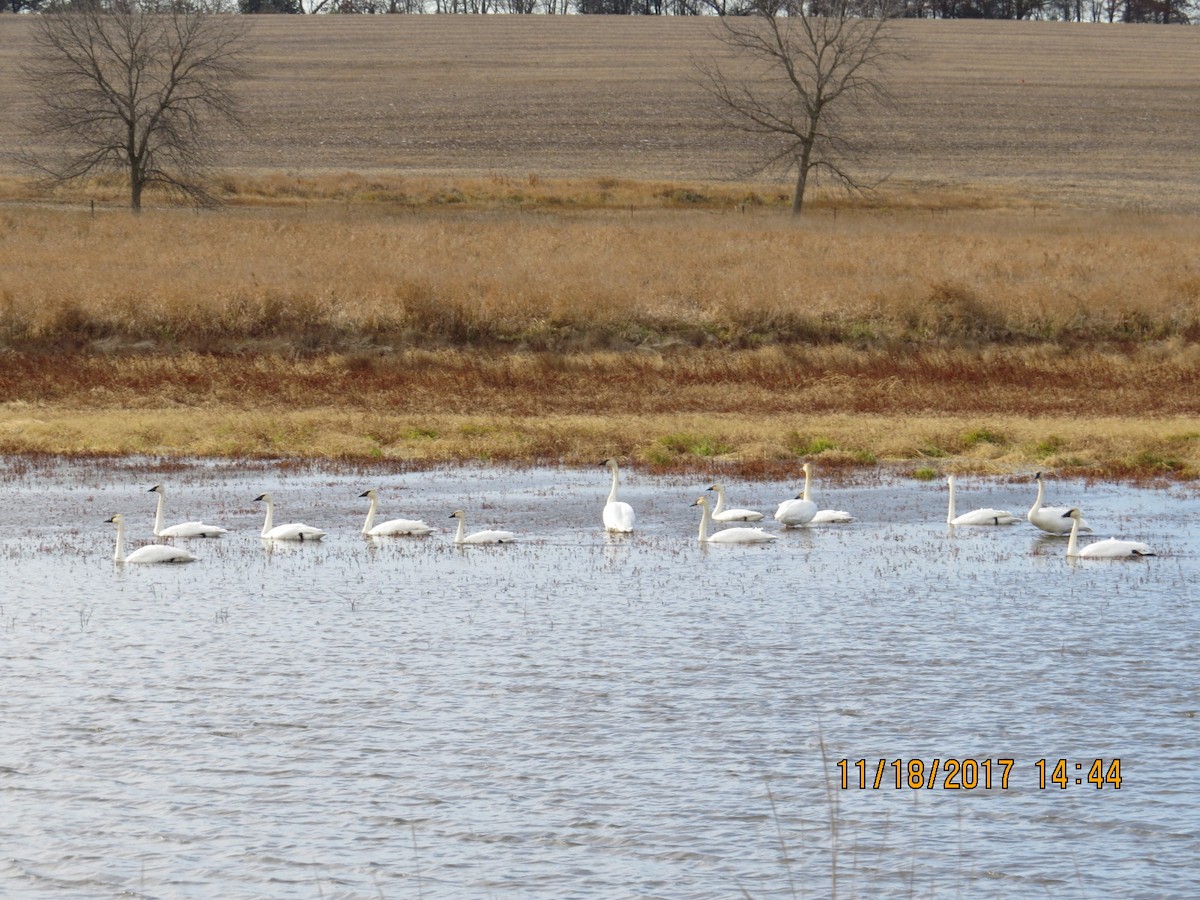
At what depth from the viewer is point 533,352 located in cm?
3228

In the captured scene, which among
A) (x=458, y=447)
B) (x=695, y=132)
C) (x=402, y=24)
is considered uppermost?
(x=402, y=24)

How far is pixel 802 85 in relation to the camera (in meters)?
75.6

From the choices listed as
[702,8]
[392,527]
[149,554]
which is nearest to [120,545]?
[149,554]

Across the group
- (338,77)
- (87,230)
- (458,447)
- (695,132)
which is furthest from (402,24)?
(458,447)

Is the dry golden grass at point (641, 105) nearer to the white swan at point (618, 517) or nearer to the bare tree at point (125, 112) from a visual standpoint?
the bare tree at point (125, 112)

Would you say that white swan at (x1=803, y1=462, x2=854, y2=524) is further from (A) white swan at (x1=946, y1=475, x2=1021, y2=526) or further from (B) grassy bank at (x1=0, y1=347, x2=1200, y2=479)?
(B) grassy bank at (x1=0, y1=347, x2=1200, y2=479)

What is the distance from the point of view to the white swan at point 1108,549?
54.3ft

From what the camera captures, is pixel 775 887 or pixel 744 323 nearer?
pixel 775 887

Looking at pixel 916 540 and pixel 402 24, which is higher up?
pixel 402 24

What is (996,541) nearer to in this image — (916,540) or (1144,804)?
(916,540)

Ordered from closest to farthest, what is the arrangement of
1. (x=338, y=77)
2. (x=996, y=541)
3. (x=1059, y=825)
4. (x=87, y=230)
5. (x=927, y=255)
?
(x=1059, y=825) → (x=996, y=541) → (x=927, y=255) → (x=87, y=230) → (x=338, y=77)

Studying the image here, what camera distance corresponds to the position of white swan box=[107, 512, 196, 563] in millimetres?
16906

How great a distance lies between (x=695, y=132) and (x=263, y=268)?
5081 cm
